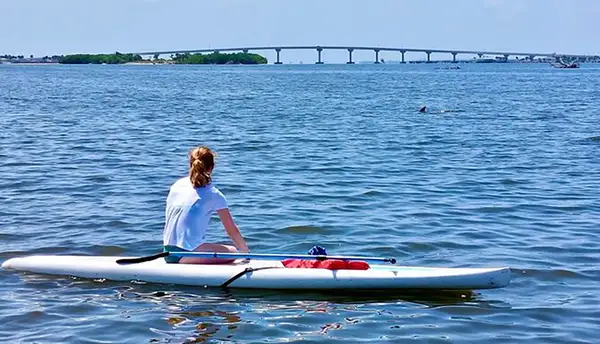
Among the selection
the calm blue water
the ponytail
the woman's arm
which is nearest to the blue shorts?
the calm blue water

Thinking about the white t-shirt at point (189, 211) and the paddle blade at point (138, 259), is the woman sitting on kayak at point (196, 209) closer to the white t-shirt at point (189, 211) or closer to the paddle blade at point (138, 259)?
the white t-shirt at point (189, 211)

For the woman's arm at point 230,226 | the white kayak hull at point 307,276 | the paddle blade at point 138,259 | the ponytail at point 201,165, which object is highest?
the ponytail at point 201,165

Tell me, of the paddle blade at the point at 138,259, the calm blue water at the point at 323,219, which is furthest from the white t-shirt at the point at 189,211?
the calm blue water at the point at 323,219

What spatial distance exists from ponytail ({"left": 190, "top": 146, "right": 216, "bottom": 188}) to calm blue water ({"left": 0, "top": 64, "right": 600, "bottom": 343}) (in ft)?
3.79

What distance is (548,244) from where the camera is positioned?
39.4 feet

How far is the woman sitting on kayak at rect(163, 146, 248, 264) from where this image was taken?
30.7 ft

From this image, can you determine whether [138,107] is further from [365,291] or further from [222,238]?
[365,291]

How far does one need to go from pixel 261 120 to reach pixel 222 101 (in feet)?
49.2

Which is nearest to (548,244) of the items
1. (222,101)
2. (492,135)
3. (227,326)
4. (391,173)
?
(227,326)

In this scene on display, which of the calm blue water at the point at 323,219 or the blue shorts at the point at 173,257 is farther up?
the blue shorts at the point at 173,257

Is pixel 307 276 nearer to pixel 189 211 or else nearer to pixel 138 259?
pixel 189 211

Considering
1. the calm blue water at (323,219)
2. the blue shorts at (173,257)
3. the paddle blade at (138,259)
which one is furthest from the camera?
the paddle blade at (138,259)

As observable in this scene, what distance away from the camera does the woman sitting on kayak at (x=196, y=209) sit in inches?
368

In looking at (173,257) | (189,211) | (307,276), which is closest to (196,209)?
(189,211)
